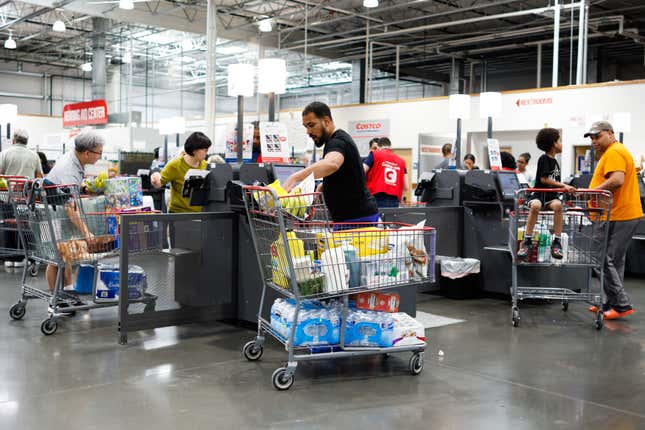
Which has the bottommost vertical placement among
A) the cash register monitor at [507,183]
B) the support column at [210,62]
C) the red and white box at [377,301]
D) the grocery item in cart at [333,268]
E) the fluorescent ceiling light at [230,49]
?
the red and white box at [377,301]

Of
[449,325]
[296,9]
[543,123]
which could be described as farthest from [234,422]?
[296,9]

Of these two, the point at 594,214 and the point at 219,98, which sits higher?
the point at 219,98

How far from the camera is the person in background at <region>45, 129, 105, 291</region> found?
16.3 ft

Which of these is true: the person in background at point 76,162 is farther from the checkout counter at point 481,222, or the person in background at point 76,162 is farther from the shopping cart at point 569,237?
the shopping cart at point 569,237

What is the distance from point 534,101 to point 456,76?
7982mm

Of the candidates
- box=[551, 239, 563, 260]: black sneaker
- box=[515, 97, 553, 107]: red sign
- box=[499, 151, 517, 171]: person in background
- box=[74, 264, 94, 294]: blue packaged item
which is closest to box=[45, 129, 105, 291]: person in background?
box=[74, 264, 94, 294]: blue packaged item

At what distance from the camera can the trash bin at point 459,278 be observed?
238 inches

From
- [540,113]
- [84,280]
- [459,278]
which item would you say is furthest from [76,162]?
[540,113]

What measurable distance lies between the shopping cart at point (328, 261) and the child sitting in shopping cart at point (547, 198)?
188 centimetres

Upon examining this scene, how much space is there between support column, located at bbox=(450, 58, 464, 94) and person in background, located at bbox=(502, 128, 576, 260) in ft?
48.0

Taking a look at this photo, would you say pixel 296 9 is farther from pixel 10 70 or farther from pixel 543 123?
pixel 10 70

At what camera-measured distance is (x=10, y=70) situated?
982 inches

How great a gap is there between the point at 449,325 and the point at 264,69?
2.53 metres

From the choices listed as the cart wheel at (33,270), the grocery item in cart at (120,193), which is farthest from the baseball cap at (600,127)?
the cart wheel at (33,270)
